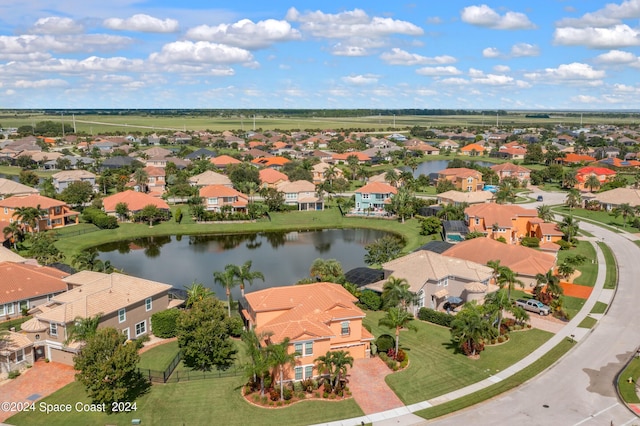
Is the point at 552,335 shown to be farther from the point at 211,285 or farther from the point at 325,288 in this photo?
the point at 211,285

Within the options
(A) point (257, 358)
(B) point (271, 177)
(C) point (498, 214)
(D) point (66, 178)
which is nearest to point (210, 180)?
(B) point (271, 177)

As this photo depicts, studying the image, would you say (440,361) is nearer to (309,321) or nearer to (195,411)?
(309,321)

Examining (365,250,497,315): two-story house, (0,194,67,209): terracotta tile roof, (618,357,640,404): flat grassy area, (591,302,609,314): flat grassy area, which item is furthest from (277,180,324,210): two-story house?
(618,357,640,404): flat grassy area

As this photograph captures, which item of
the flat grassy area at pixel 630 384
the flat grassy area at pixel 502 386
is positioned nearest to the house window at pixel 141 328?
the flat grassy area at pixel 502 386

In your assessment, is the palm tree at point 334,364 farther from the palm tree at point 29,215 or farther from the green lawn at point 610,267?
the palm tree at point 29,215

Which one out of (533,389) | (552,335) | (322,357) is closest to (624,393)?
(533,389)
